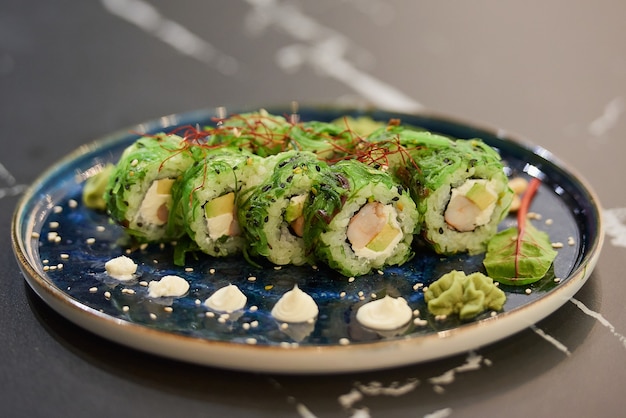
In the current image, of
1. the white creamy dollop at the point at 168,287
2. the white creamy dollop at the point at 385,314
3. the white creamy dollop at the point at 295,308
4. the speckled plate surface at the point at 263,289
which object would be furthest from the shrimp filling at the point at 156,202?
the white creamy dollop at the point at 385,314

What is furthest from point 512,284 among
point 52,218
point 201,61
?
point 201,61

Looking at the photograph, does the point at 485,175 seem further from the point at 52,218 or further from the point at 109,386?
the point at 52,218

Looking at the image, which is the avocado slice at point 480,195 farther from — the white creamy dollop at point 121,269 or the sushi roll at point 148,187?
the white creamy dollop at point 121,269

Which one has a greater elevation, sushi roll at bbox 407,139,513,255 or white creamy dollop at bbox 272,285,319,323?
sushi roll at bbox 407,139,513,255

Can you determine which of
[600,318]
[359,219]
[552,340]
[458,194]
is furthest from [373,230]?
[600,318]

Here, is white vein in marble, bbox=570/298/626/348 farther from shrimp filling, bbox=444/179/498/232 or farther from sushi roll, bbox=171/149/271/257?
sushi roll, bbox=171/149/271/257

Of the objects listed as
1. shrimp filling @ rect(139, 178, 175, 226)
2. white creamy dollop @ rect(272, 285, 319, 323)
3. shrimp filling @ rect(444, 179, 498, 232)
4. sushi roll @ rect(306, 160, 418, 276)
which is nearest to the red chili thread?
shrimp filling @ rect(444, 179, 498, 232)

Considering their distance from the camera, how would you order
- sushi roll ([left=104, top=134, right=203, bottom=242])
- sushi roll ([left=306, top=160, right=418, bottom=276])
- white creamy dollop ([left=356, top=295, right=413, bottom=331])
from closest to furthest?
1. white creamy dollop ([left=356, top=295, right=413, bottom=331])
2. sushi roll ([left=306, top=160, right=418, bottom=276])
3. sushi roll ([left=104, top=134, right=203, bottom=242])
